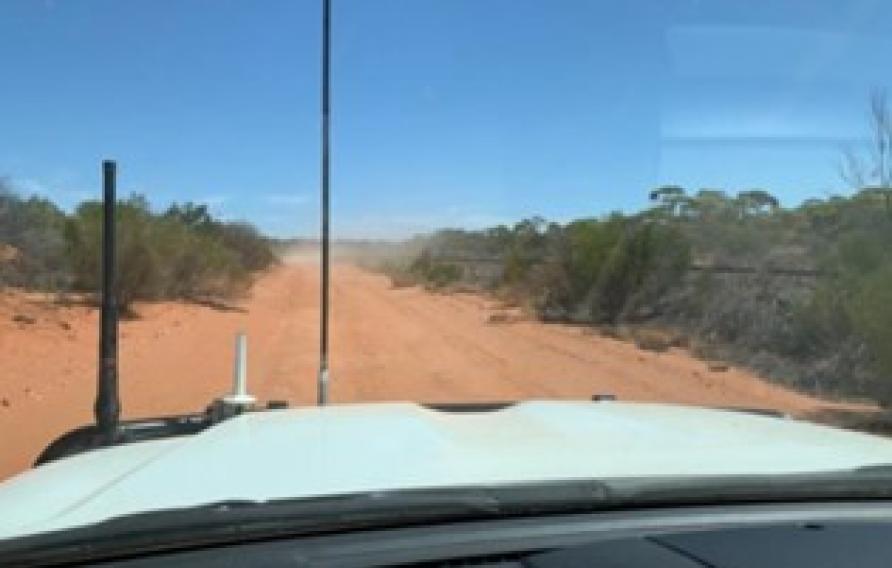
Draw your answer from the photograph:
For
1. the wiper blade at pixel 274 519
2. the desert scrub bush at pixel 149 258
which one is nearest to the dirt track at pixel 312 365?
the desert scrub bush at pixel 149 258

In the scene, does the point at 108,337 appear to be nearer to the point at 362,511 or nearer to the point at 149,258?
the point at 362,511

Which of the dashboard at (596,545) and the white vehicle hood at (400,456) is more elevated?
the white vehicle hood at (400,456)

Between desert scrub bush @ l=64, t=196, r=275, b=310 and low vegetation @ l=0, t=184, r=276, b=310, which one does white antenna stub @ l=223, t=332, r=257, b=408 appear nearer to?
desert scrub bush @ l=64, t=196, r=275, b=310

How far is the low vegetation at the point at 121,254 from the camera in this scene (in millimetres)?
38375

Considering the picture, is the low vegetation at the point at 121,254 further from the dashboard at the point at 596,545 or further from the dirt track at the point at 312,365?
the dashboard at the point at 596,545

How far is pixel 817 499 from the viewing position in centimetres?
253

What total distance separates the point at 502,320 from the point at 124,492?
34795 mm

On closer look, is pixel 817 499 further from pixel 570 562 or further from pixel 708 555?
pixel 570 562

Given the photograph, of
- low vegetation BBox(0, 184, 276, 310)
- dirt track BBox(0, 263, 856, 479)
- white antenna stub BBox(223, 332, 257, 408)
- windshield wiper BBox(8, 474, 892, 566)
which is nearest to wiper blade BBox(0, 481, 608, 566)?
windshield wiper BBox(8, 474, 892, 566)

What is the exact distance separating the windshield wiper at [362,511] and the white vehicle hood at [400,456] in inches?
2.9

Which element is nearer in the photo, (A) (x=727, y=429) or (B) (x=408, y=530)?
(B) (x=408, y=530)

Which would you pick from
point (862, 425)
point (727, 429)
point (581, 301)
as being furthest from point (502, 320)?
point (727, 429)

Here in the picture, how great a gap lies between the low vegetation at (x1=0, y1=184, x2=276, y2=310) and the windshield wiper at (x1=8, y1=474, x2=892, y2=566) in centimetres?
3458

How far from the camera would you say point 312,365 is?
76.4 ft
